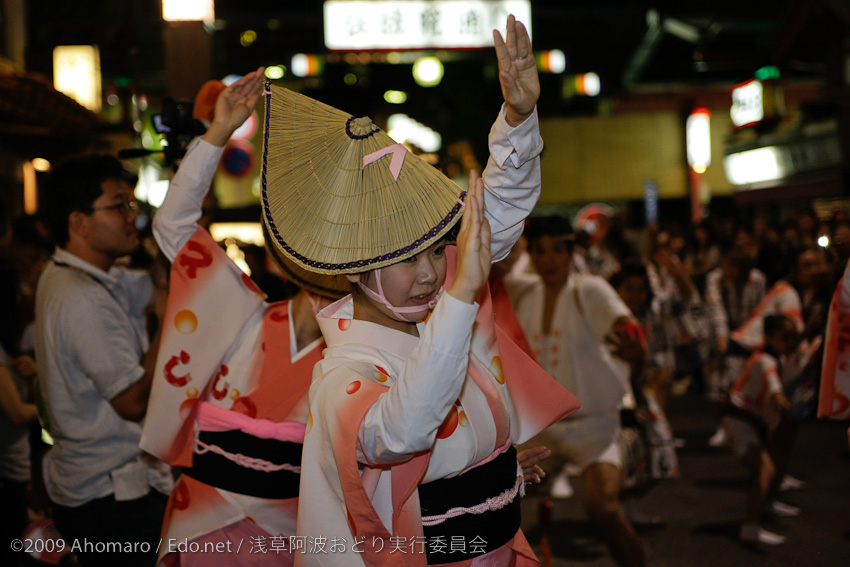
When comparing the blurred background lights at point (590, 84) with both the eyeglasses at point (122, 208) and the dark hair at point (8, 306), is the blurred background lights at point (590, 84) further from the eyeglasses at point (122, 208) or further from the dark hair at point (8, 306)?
the eyeglasses at point (122, 208)

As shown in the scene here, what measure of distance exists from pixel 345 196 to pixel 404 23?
770cm

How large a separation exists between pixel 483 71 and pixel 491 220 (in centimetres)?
2045

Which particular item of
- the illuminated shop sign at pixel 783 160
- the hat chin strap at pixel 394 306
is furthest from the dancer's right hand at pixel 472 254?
the illuminated shop sign at pixel 783 160

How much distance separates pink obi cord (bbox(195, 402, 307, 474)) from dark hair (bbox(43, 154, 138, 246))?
105 centimetres

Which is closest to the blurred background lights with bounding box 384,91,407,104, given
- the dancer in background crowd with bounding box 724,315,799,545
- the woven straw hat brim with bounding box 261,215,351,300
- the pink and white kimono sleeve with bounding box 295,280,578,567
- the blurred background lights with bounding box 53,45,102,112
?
the blurred background lights with bounding box 53,45,102,112

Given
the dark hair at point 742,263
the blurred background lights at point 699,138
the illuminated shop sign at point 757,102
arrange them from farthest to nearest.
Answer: the blurred background lights at point 699,138
the illuminated shop sign at point 757,102
the dark hair at point 742,263

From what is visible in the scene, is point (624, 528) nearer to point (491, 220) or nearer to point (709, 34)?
point (491, 220)

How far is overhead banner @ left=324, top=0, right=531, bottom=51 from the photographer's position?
9.18 metres

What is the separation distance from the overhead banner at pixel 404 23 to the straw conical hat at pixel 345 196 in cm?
736

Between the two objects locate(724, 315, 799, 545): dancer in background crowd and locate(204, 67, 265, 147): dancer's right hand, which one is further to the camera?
locate(724, 315, 799, 545): dancer in background crowd

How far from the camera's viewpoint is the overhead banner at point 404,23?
30.1 ft

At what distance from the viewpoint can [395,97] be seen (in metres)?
19.7

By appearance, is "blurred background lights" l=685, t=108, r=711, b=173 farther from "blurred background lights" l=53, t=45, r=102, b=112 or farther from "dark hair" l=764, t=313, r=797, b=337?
"dark hair" l=764, t=313, r=797, b=337

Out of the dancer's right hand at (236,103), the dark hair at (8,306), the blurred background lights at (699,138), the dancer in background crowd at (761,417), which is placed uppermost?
the blurred background lights at (699,138)
